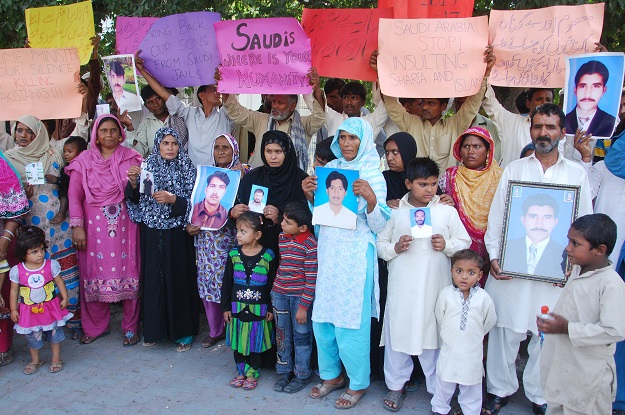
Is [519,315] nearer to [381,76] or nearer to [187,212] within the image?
[381,76]

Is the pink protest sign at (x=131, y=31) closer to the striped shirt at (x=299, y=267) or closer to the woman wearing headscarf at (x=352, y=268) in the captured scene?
the woman wearing headscarf at (x=352, y=268)

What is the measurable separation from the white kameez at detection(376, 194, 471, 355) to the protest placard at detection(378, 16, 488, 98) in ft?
3.92

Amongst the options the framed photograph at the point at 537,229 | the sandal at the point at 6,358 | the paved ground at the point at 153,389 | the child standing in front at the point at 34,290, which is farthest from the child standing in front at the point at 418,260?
the sandal at the point at 6,358

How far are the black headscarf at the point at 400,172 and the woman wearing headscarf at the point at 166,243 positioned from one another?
1.90 meters

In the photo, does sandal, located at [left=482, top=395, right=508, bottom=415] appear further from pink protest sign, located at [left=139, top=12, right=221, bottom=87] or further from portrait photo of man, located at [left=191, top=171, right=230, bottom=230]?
pink protest sign, located at [left=139, top=12, right=221, bottom=87]

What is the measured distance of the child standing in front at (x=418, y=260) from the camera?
154 inches

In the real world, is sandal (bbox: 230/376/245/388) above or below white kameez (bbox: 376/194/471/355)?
below

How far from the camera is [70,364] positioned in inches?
195

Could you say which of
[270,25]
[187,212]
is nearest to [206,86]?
[270,25]

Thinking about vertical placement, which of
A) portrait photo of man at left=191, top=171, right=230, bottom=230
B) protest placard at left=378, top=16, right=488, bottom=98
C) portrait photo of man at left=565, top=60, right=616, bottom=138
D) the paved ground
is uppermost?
protest placard at left=378, top=16, right=488, bottom=98

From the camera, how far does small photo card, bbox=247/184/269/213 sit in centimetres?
444

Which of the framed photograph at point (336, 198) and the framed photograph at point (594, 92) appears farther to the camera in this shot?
the framed photograph at point (594, 92)

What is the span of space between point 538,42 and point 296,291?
9.68 ft

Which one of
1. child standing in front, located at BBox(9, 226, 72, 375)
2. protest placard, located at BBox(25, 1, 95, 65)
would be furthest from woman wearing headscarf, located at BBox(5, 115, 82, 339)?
protest placard, located at BBox(25, 1, 95, 65)
